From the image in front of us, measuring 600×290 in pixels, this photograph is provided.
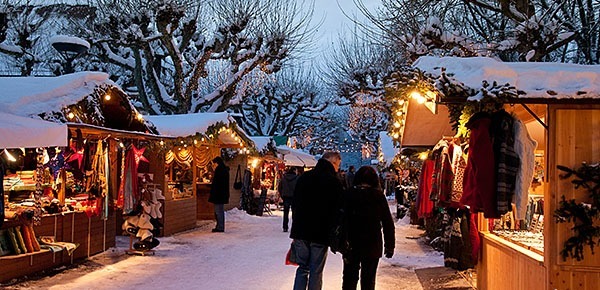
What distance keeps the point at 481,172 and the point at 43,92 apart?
20.6ft

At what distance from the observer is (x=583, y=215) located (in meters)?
5.12

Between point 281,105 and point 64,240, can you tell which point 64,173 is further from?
point 281,105

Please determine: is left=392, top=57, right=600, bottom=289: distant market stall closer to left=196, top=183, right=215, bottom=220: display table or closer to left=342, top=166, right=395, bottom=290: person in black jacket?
left=342, top=166, right=395, bottom=290: person in black jacket

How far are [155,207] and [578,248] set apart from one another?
25.4 ft

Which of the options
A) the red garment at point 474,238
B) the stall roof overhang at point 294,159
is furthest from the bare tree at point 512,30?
the stall roof overhang at point 294,159

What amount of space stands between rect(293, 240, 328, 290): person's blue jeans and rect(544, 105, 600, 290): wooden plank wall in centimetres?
212

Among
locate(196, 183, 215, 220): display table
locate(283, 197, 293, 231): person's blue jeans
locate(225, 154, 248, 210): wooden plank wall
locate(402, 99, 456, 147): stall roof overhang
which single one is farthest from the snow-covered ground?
locate(225, 154, 248, 210): wooden plank wall

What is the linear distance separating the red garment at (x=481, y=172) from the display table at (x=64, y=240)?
18.6 feet

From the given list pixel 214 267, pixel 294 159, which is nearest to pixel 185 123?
pixel 214 267

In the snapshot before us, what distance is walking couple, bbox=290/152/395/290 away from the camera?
6168 millimetres

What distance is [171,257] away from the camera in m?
10.7

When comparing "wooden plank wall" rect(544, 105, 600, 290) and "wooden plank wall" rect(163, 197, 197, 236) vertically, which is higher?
"wooden plank wall" rect(544, 105, 600, 290)

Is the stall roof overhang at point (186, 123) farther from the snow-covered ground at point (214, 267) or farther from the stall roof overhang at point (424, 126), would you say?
the stall roof overhang at point (424, 126)

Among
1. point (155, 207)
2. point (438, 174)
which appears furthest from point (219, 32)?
point (438, 174)
